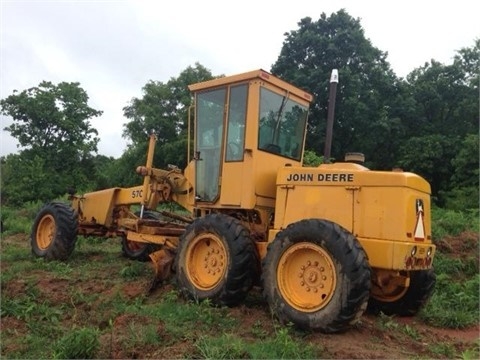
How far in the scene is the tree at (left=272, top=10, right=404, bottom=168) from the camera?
88.1 ft

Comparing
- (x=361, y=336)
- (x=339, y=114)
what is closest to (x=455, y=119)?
(x=339, y=114)

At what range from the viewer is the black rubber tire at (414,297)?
20.7 feet

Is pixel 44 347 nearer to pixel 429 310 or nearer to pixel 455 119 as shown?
pixel 429 310

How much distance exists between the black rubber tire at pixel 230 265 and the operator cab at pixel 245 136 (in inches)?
22.4

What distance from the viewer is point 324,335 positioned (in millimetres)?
5113

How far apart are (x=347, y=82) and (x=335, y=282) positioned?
23.0 m

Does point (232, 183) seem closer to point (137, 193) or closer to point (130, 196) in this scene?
point (137, 193)

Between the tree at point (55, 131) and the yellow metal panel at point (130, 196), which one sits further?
the tree at point (55, 131)

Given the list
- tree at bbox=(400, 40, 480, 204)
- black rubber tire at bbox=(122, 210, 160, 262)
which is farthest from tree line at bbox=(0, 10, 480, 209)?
black rubber tire at bbox=(122, 210, 160, 262)

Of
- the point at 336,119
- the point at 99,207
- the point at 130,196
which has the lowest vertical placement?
the point at 99,207

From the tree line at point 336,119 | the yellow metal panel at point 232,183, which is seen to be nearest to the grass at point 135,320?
the yellow metal panel at point 232,183

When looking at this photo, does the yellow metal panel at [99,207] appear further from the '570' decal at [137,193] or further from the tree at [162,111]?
the tree at [162,111]

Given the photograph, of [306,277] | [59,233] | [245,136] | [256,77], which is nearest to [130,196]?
[59,233]

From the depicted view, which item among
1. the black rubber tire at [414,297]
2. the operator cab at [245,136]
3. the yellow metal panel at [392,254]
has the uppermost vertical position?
the operator cab at [245,136]
